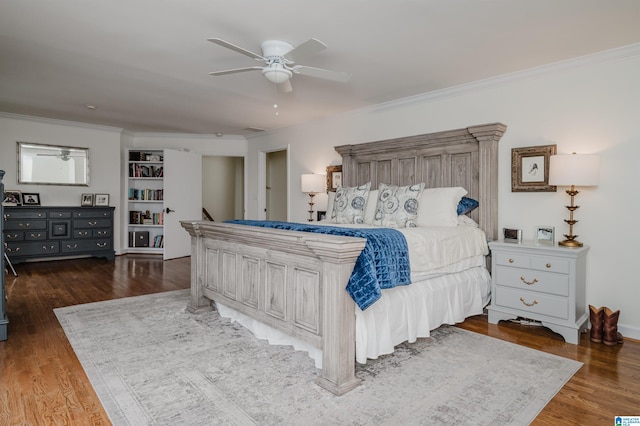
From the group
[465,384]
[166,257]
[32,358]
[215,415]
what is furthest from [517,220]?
[166,257]

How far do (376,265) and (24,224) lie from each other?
18.8 feet

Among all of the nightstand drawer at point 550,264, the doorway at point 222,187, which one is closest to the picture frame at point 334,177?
the nightstand drawer at point 550,264

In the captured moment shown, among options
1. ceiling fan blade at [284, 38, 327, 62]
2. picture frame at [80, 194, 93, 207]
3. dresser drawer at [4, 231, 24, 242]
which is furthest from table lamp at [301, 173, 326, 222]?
dresser drawer at [4, 231, 24, 242]

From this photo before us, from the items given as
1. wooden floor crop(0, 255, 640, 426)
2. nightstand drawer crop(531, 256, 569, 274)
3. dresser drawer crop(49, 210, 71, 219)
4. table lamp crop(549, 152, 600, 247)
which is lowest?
wooden floor crop(0, 255, 640, 426)

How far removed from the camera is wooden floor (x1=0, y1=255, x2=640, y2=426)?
1758 mm

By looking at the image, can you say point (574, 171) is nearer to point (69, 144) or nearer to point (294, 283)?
point (294, 283)

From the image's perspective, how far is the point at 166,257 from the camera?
6336mm

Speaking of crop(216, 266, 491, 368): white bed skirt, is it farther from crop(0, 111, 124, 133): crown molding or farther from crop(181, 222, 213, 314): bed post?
crop(0, 111, 124, 133): crown molding

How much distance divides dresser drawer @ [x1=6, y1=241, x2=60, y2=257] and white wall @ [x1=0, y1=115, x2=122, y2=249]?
759mm

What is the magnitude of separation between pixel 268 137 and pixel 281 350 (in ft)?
15.6

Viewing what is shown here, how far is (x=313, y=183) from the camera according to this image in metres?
5.21

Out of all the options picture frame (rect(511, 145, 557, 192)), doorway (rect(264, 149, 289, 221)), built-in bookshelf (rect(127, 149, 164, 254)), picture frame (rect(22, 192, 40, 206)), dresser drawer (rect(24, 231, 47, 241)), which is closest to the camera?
picture frame (rect(511, 145, 557, 192))

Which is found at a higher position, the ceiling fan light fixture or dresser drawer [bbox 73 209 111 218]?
the ceiling fan light fixture

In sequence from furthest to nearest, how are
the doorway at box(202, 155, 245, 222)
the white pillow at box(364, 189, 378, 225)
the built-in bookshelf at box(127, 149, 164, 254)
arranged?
the doorway at box(202, 155, 245, 222) → the built-in bookshelf at box(127, 149, 164, 254) → the white pillow at box(364, 189, 378, 225)
